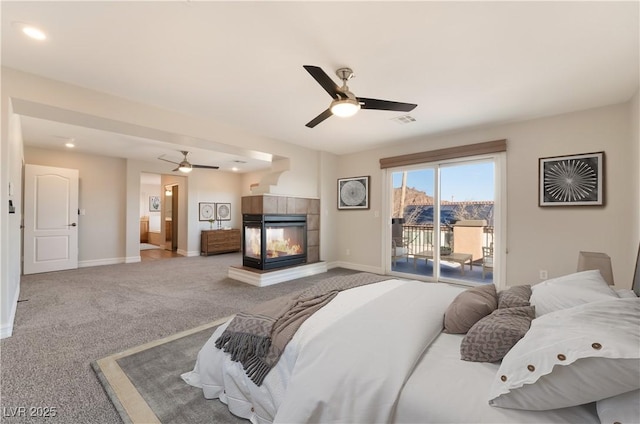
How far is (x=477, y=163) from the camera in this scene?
4.30 m

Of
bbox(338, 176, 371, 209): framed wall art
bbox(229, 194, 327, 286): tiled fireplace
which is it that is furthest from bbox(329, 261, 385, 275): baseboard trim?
bbox(338, 176, 371, 209): framed wall art

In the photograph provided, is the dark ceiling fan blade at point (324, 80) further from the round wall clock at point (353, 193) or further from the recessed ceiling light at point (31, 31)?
the round wall clock at point (353, 193)

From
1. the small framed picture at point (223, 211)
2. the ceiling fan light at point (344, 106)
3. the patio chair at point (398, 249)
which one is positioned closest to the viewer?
the ceiling fan light at point (344, 106)

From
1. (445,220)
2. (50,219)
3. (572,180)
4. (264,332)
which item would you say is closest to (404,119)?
(445,220)

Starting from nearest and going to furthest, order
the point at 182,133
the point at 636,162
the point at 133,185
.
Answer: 1. the point at 636,162
2. the point at 182,133
3. the point at 133,185

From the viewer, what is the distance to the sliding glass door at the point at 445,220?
4238mm

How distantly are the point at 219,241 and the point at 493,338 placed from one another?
747cm

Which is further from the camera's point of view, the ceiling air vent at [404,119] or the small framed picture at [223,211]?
→ the small framed picture at [223,211]

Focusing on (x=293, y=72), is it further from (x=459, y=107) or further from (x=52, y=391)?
(x=52, y=391)

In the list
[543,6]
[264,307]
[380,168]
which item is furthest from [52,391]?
[380,168]

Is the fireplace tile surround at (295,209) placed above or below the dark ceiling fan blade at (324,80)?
below

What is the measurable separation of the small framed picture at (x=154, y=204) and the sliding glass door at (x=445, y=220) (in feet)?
31.0

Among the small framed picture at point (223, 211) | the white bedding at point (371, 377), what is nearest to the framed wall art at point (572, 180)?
the white bedding at point (371, 377)

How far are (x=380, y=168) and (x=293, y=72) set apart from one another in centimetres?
312
